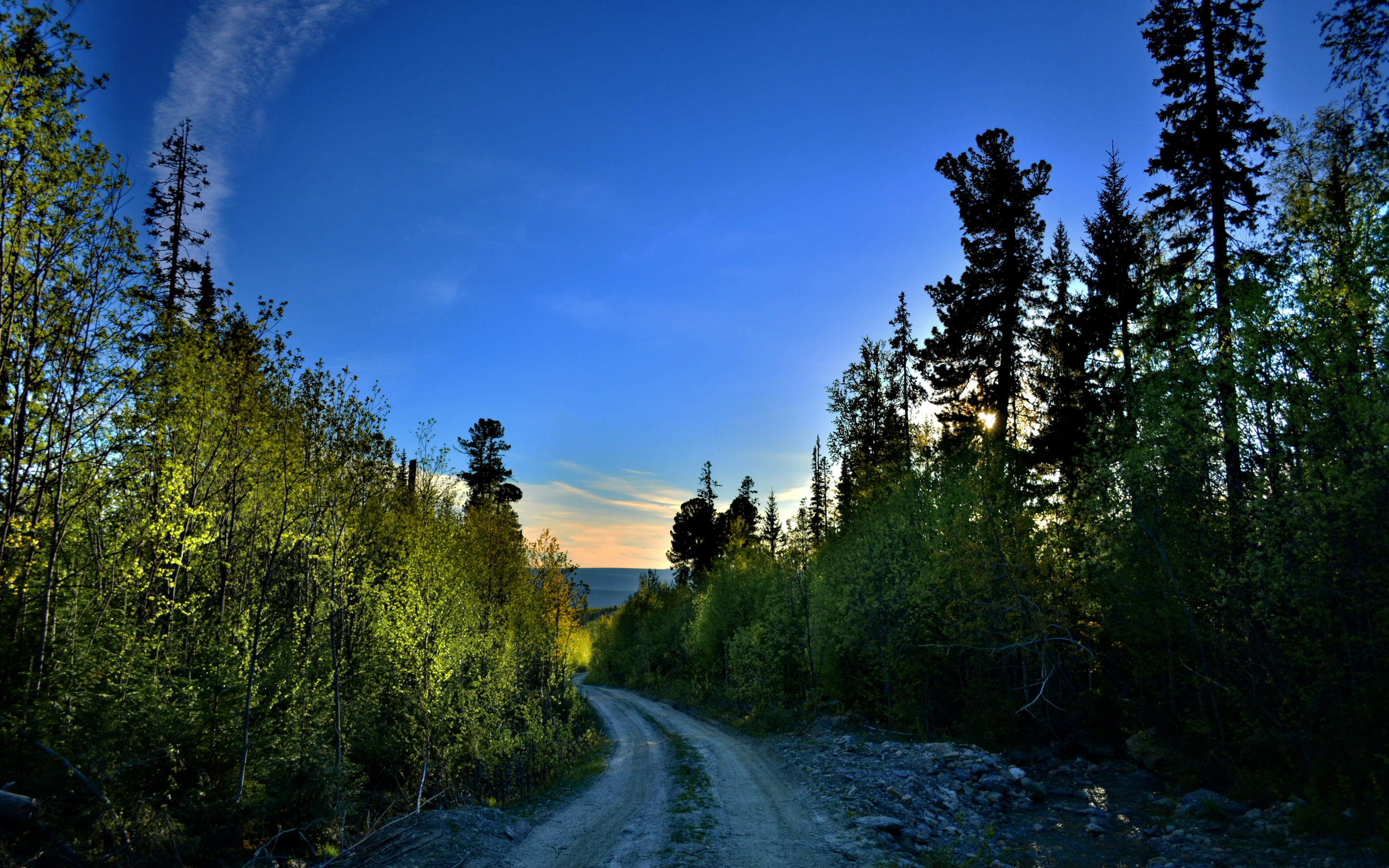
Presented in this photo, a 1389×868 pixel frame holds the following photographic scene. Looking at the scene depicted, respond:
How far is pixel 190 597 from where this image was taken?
14.0 metres

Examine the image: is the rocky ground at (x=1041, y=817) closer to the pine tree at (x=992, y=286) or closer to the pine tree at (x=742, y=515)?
the pine tree at (x=992, y=286)

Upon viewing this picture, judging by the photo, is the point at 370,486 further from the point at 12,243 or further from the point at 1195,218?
the point at 1195,218

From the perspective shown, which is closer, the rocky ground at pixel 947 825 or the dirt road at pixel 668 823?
the rocky ground at pixel 947 825

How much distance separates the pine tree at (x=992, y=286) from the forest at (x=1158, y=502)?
112 millimetres

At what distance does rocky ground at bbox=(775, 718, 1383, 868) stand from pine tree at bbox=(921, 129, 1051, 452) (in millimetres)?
13136

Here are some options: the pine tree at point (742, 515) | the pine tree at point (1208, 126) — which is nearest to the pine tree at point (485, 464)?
the pine tree at point (742, 515)

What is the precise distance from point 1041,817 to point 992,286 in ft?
68.9

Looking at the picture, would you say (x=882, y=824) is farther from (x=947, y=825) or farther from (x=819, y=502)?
(x=819, y=502)

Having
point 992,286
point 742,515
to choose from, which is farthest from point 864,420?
point 742,515

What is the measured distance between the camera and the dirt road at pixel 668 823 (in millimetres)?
11227

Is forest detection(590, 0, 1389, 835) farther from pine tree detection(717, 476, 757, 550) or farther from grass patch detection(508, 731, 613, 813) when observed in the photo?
pine tree detection(717, 476, 757, 550)

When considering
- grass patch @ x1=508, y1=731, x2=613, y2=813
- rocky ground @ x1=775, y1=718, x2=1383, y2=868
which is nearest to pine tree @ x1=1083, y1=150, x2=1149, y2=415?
rocky ground @ x1=775, y1=718, x2=1383, y2=868

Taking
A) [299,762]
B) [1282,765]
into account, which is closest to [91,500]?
[299,762]

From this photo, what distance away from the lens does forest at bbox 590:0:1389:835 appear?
12.2 metres
